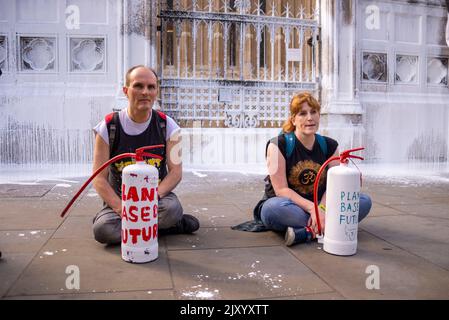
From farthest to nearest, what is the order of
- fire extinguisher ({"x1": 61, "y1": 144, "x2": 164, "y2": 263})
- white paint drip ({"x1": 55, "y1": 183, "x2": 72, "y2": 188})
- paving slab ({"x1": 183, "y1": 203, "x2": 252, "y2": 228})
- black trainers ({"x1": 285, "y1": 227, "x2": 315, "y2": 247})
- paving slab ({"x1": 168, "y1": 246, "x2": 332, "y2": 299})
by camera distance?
white paint drip ({"x1": 55, "y1": 183, "x2": 72, "y2": 188}) < paving slab ({"x1": 183, "y1": 203, "x2": 252, "y2": 228}) < black trainers ({"x1": 285, "y1": 227, "x2": 315, "y2": 247}) < fire extinguisher ({"x1": 61, "y1": 144, "x2": 164, "y2": 263}) < paving slab ({"x1": 168, "y1": 246, "x2": 332, "y2": 299})

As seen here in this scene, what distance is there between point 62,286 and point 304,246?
5.24ft

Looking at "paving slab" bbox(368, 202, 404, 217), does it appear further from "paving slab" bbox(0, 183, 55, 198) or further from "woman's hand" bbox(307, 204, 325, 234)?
"paving slab" bbox(0, 183, 55, 198)

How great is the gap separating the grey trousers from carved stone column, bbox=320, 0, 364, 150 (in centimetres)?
547

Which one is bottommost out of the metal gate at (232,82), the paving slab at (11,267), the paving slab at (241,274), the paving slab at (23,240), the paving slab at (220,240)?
the paving slab at (241,274)

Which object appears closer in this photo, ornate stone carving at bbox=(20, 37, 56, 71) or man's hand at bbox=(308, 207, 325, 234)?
man's hand at bbox=(308, 207, 325, 234)

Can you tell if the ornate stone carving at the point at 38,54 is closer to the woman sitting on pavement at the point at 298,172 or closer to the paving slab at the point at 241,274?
the woman sitting on pavement at the point at 298,172

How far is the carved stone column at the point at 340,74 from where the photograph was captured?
802 cm

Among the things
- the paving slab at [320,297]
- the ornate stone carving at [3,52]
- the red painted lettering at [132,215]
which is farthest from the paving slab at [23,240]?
the ornate stone carving at [3,52]

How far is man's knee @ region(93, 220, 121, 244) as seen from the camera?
9.34ft

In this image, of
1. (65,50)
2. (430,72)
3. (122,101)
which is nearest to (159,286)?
(122,101)

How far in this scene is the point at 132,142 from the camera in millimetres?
3027

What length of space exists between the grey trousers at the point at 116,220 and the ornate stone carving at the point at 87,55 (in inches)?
193

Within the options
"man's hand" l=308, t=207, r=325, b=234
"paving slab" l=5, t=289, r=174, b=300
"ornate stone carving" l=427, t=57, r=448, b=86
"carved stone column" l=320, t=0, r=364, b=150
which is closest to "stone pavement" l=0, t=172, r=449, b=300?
"paving slab" l=5, t=289, r=174, b=300

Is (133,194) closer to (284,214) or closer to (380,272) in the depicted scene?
(284,214)
